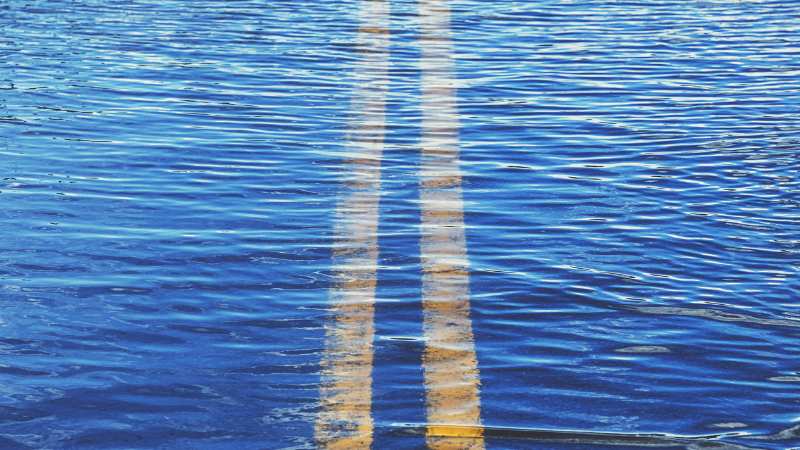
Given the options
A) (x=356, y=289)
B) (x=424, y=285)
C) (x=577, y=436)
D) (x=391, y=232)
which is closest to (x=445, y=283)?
(x=424, y=285)

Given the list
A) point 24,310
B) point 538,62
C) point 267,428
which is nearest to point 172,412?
point 267,428

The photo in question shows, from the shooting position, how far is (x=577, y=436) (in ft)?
16.5

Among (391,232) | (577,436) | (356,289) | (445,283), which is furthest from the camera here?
(391,232)

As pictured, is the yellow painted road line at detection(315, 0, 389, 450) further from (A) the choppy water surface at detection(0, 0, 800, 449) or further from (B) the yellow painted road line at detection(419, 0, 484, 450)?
(B) the yellow painted road line at detection(419, 0, 484, 450)

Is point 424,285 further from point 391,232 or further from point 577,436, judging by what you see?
point 577,436

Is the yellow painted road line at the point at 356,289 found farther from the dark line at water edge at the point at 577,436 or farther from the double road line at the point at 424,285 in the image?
the dark line at water edge at the point at 577,436

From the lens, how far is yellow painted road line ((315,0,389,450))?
16.9 ft

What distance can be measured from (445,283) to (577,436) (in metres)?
1.78

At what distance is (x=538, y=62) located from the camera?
1200 cm

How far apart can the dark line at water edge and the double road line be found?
0.01 meters

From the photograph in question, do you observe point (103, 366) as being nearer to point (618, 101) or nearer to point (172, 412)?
point (172, 412)

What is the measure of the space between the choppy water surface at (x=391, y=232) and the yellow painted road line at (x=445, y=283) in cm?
7

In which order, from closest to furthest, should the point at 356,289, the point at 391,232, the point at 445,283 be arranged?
the point at 356,289 < the point at 445,283 < the point at 391,232

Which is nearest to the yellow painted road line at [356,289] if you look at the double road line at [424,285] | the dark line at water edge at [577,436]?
the double road line at [424,285]
